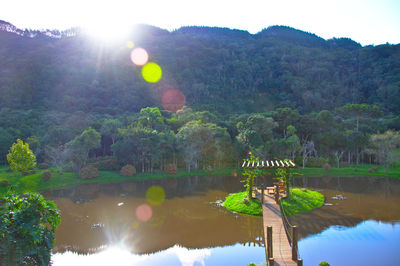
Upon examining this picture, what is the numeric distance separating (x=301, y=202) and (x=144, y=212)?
44.8 feet

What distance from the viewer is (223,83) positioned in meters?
102

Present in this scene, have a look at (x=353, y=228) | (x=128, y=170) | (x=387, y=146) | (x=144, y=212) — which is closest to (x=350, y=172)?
(x=387, y=146)

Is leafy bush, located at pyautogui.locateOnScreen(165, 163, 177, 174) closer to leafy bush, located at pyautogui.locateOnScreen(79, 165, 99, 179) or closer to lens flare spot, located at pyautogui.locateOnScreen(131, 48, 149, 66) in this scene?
leafy bush, located at pyautogui.locateOnScreen(79, 165, 99, 179)

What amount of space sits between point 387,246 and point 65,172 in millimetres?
40555

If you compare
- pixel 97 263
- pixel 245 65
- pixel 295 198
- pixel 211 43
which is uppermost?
pixel 211 43

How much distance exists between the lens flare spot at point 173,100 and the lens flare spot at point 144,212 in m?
60.8

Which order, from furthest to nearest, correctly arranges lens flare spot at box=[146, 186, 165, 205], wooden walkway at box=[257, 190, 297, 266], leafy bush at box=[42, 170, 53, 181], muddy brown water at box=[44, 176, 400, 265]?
leafy bush at box=[42, 170, 53, 181] → lens flare spot at box=[146, 186, 165, 205] → muddy brown water at box=[44, 176, 400, 265] → wooden walkway at box=[257, 190, 297, 266]

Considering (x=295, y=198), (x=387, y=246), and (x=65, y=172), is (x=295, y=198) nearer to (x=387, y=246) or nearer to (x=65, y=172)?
(x=387, y=246)

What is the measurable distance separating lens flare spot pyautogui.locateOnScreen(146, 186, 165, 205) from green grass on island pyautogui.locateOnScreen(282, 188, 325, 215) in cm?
1243

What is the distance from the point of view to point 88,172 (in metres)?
40.1

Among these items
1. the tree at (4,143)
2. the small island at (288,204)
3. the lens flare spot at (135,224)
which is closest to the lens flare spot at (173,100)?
the tree at (4,143)

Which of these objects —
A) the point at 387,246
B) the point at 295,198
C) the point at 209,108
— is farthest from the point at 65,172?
the point at 209,108

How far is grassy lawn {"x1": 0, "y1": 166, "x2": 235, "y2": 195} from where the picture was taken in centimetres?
3447

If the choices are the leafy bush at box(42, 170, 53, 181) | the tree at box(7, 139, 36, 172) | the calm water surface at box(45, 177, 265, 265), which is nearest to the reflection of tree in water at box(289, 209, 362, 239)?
the calm water surface at box(45, 177, 265, 265)
